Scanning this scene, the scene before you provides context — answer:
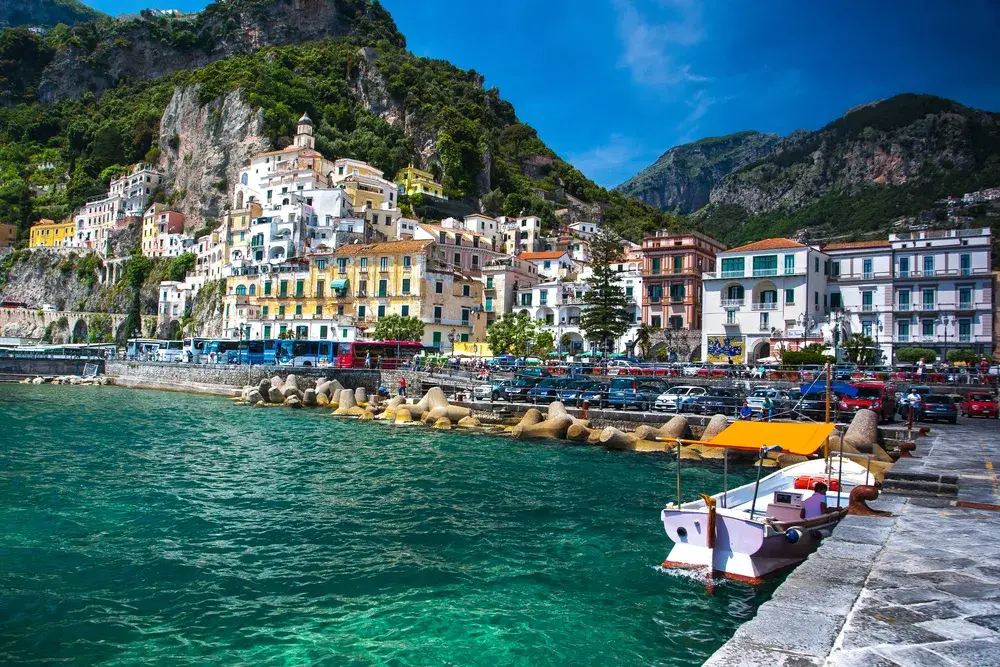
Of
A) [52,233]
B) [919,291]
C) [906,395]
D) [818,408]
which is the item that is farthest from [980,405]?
[52,233]

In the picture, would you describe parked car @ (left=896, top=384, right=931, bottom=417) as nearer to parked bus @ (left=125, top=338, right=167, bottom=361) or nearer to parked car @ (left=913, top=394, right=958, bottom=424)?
parked car @ (left=913, top=394, right=958, bottom=424)

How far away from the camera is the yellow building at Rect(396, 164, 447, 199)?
102 m

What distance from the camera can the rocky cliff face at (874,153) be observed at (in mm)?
104625

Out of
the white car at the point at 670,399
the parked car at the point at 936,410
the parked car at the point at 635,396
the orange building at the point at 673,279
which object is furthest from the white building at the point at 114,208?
the parked car at the point at 936,410

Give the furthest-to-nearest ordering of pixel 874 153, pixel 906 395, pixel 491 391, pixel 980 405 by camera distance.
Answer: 1. pixel 874 153
2. pixel 491 391
3. pixel 906 395
4. pixel 980 405

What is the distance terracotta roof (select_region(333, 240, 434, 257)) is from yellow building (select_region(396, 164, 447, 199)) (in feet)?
106

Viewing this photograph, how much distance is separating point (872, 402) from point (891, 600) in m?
23.4

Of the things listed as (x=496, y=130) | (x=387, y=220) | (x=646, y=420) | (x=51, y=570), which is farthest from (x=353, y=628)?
(x=496, y=130)

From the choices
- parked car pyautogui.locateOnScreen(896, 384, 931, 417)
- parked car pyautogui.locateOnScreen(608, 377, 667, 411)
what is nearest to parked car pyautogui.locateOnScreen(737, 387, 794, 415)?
parked car pyautogui.locateOnScreen(608, 377, 667, 411)

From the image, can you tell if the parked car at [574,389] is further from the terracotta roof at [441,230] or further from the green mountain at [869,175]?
the green mountain at [869,175]

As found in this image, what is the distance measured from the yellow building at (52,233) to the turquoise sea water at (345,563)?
106873 millimetres

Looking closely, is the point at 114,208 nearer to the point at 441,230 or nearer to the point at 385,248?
the point at 441,230

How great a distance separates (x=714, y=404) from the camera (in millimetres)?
28250

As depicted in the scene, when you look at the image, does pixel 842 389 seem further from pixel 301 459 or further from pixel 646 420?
pixel 301 459
